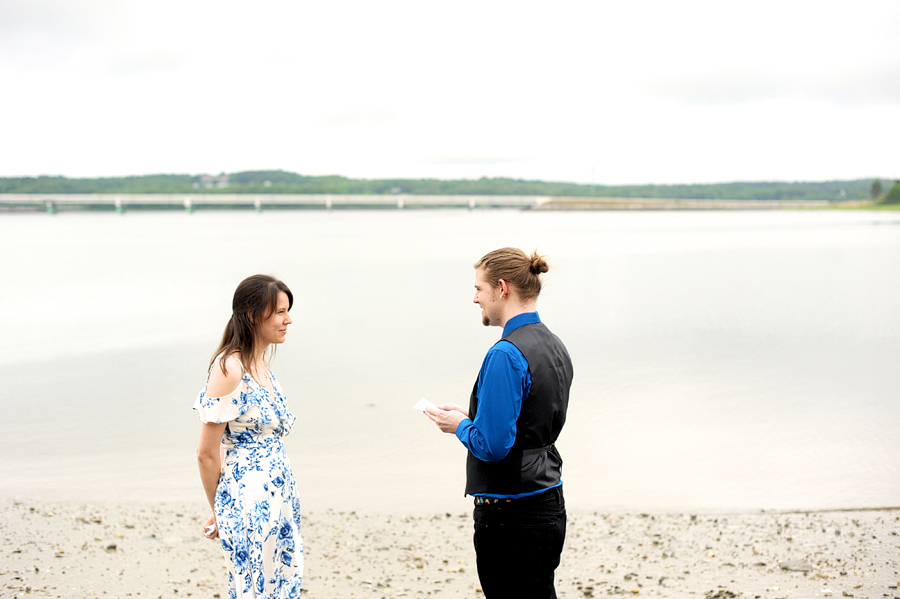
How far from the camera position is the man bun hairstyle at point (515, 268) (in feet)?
9.39

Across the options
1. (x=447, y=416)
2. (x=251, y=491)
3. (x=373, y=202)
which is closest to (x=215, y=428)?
(x=251, y=491)

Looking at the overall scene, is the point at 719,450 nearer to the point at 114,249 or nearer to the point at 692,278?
the point at 692,278

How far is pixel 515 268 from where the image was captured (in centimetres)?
287

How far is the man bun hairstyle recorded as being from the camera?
286 centimetres

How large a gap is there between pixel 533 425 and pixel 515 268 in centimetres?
65

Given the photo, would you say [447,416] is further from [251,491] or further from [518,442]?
[251,491]

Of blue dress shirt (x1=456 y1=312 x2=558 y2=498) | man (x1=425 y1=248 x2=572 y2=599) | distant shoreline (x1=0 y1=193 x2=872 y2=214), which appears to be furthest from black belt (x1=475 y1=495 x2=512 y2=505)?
distant shoreline (x1=0 y1=193 x2=872 y2=214)

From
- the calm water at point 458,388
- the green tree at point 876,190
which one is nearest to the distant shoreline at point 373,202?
the green tree at point 876,190

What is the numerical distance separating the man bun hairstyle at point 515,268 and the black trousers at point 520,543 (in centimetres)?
87

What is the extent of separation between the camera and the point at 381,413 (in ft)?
34.2

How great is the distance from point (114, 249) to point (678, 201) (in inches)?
4976

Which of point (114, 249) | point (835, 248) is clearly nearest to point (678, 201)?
point (835, 248)

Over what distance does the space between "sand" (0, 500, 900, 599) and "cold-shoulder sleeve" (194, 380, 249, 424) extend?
2.16 meters

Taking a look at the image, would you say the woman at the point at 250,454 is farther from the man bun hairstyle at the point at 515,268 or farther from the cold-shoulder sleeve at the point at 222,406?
the man bun hairstyle at the point at 515,268
